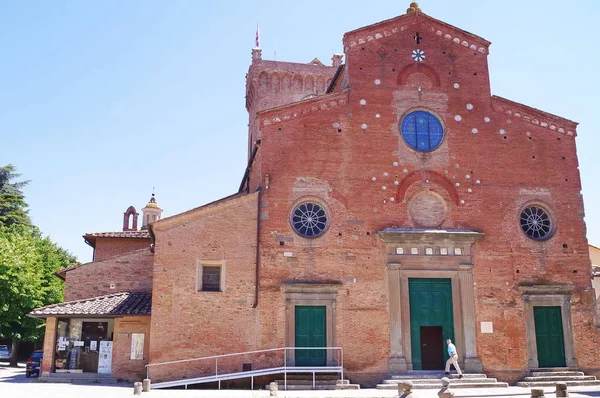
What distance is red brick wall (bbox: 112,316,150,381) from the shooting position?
2070 cm

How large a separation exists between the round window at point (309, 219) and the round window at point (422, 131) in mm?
4469

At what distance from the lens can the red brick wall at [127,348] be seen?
2070 centimetres

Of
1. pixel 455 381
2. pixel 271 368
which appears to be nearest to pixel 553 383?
pixel 455 381

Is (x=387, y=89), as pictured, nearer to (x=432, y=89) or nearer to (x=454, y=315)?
Answer: (x=432, y=89)

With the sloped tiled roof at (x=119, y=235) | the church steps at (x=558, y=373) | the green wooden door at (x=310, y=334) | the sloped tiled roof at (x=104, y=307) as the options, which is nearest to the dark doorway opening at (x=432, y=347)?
the church steps at (x=558, y=373)

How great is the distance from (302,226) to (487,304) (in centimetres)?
716

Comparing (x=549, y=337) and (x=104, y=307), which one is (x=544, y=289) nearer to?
(x=549, y=337)

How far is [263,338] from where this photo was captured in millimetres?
19297

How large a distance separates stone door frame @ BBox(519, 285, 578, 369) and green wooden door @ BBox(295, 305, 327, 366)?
7336 mm

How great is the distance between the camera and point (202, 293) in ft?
63.9

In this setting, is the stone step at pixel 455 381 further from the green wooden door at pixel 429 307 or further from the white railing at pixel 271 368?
the white railing at pixel 271 368

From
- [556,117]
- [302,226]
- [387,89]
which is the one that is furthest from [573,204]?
[302,226]

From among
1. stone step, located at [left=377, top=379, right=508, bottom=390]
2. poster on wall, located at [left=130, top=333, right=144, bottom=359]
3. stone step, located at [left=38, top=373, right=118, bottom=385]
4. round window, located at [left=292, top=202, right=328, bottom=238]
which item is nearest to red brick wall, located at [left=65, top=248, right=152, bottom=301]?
poster on wall, located at [left=130, top=333, right=144, bottom=359]

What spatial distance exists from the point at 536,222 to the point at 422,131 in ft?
18.0
